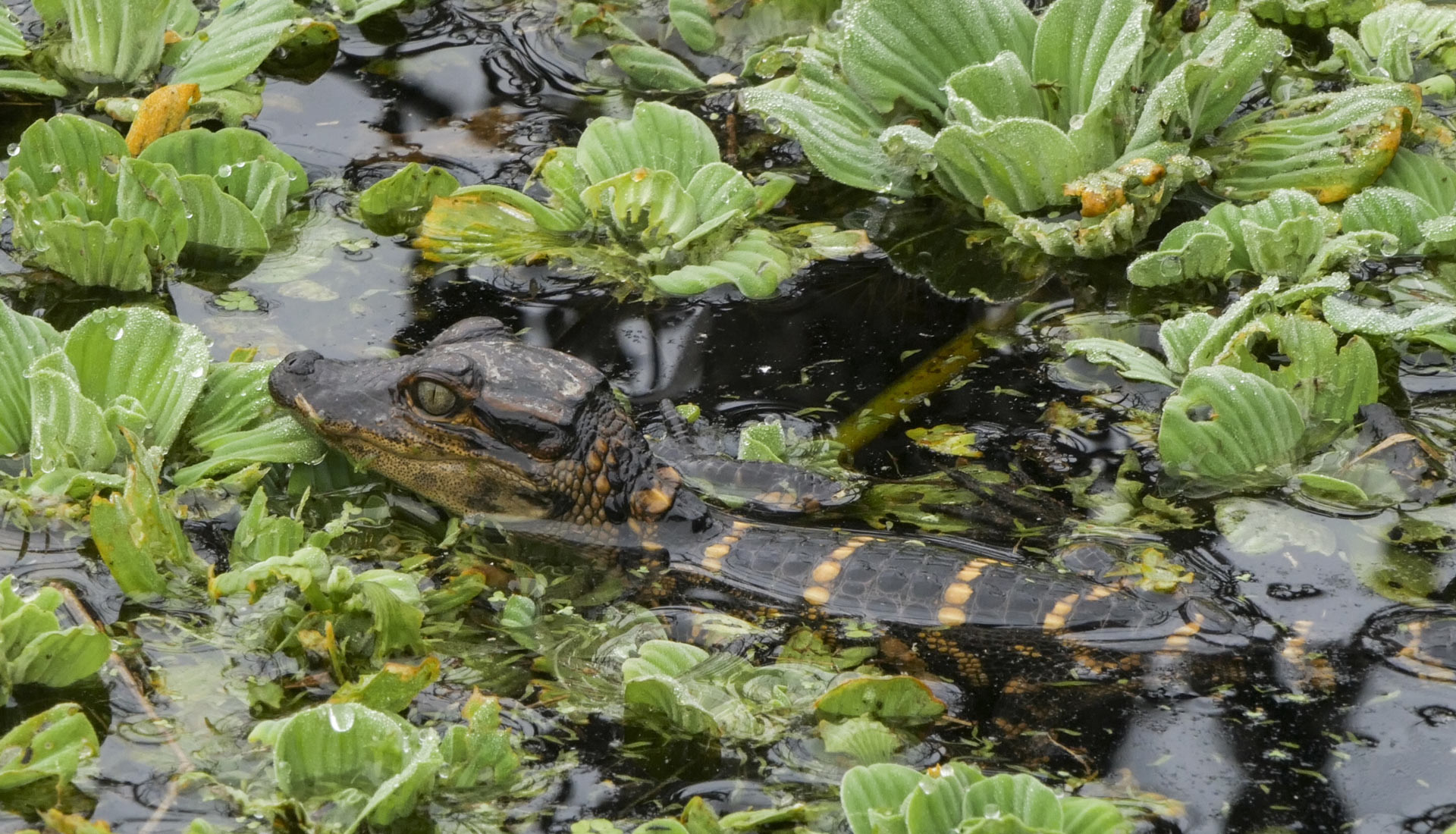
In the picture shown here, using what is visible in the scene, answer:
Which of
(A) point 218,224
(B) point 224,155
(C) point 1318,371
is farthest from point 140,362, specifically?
(C) point 1318,371

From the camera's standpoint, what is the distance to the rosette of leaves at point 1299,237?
504 centimetres

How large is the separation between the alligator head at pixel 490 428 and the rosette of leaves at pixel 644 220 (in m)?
0.87

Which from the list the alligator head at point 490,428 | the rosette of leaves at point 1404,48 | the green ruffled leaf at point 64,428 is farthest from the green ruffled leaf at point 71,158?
the rosette of leaves at point 1404,48

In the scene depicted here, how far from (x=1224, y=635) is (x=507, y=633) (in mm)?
2033

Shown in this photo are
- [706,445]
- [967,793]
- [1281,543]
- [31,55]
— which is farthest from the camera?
[31,55]

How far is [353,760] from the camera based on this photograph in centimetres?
312

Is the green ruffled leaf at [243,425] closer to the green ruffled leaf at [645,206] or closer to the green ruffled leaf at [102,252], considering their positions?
the green ruffled leaf at [102,252]

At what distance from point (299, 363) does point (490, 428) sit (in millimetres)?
637

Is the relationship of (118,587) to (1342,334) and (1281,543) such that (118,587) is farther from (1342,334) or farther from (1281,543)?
(1342,334)

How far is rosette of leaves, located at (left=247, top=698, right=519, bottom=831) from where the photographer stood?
3053 mm

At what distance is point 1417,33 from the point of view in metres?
6.33

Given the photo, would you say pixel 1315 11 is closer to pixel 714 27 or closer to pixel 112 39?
pixel 714 27

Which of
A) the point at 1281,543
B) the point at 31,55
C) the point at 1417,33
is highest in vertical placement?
the point at 1417,33

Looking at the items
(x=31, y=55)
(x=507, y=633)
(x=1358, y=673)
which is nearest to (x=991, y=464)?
(x=1358, y=673)
